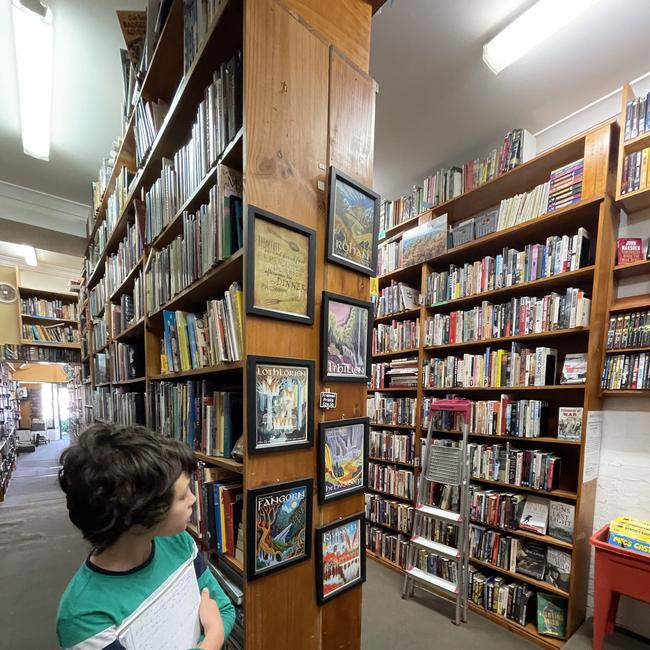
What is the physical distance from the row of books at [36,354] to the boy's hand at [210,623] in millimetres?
5176

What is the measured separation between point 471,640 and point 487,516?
62 centimetres

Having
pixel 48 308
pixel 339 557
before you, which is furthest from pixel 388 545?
pixel 48 308

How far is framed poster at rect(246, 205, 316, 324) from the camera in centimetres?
92

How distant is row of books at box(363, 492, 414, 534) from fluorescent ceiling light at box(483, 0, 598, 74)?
2.86 m

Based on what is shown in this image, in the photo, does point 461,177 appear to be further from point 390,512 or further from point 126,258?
point 390,512

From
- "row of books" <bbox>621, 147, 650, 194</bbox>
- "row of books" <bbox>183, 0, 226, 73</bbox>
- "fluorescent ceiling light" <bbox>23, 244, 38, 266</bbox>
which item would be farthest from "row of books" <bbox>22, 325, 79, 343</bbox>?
"row of books" <bbox>621, 147, 650, 194</bbox>

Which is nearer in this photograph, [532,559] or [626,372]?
[626,372]

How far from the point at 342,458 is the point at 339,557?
334 millimetres

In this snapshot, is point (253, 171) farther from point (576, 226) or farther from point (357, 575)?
point (576, 226)

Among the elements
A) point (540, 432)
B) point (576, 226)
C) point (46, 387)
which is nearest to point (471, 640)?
point (540, 432)

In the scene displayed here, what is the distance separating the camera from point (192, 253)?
4.16ft

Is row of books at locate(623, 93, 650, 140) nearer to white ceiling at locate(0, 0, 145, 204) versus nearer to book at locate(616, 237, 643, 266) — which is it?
book at locate(616, 237, 643, 266)

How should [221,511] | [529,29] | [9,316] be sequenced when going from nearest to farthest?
[221,511] < [529,29] < [9,316]

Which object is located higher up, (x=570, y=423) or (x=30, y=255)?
(x=30, y=255)
